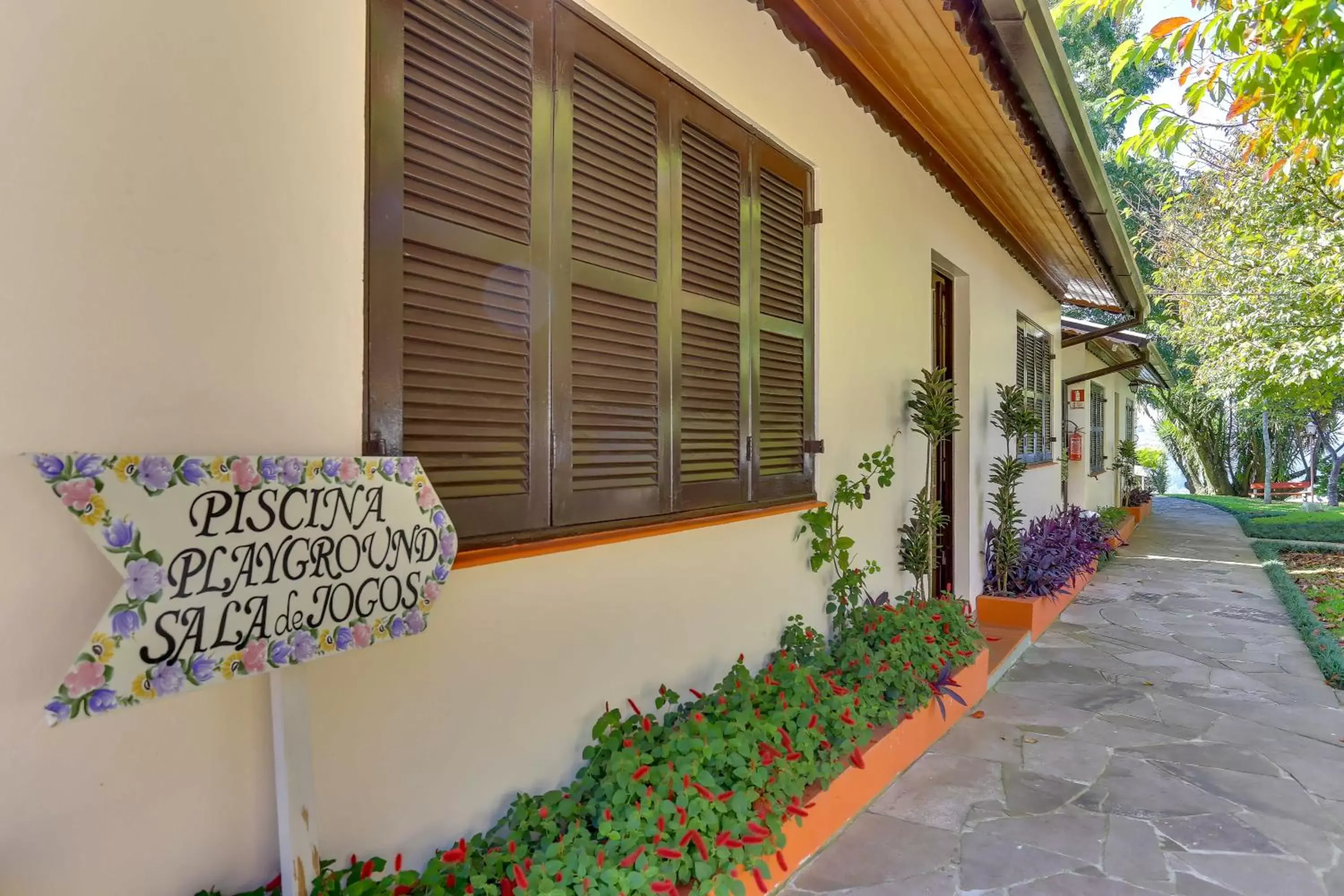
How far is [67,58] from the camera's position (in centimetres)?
117

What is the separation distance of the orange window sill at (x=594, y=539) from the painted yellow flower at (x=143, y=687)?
27.4 inches

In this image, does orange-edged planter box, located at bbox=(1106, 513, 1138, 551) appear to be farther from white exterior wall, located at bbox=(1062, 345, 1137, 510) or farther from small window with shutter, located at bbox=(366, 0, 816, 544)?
small window with shutter, located at bbox=(366, 0, 816, 544)

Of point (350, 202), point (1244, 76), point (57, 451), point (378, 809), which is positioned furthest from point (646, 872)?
point (1244, 76)

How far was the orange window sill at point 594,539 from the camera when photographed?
1824 mm

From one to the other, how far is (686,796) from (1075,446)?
969 cm

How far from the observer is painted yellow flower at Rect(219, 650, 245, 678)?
1.20m

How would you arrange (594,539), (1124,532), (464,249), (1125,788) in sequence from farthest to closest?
(1124,532)
(1125,788)
(594,539)
(464,249)

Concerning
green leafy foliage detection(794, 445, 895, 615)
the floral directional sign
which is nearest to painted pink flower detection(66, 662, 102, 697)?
the floral directional sign

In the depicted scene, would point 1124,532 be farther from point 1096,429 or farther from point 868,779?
point 868,779

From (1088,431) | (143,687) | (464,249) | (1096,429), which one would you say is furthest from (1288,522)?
(143,687)

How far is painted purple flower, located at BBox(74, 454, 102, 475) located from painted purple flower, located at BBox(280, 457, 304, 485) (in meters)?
0.26

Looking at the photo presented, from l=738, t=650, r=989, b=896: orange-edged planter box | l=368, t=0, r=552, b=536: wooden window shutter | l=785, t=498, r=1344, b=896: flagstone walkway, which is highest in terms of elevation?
l=368, t=0, r=552, b=536: wooden window shutter

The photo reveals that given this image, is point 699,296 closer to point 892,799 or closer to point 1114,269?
point 892,799

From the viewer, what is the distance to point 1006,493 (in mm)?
5988
